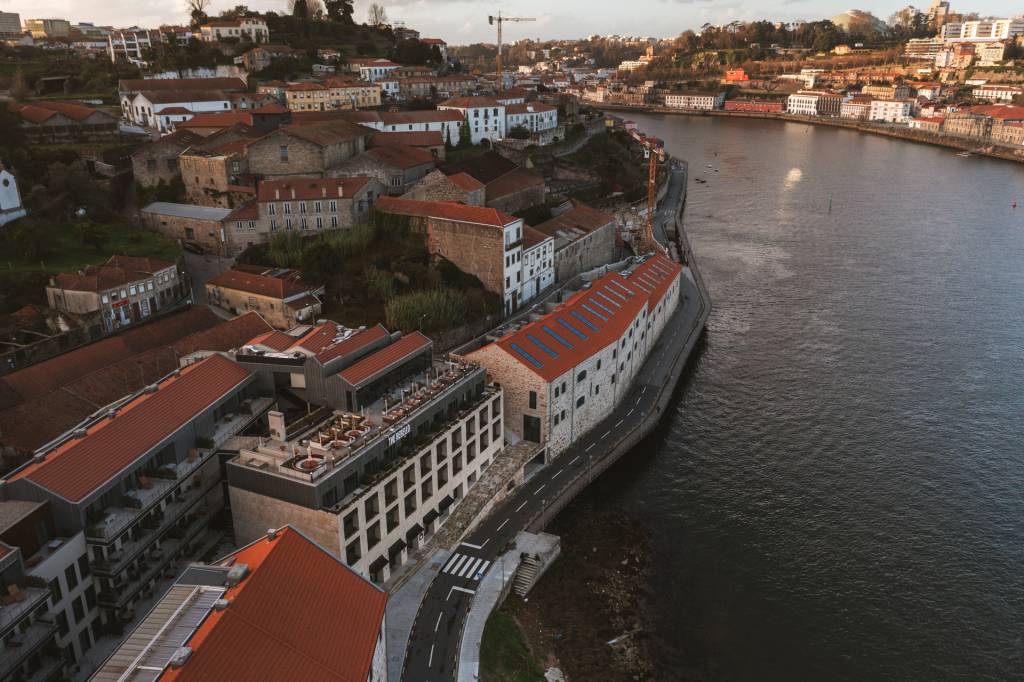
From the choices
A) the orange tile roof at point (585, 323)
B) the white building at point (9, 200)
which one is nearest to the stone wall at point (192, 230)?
the white building at point (9, 200)

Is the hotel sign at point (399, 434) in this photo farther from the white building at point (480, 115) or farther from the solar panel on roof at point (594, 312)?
the white building at point (480, 115)

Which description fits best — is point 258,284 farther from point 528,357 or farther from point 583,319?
point 583,319

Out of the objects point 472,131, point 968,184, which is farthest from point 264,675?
point 968,184

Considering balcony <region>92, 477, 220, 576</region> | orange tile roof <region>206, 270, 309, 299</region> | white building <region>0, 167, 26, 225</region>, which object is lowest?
balcony <region>92, 477, 220, 576</region>

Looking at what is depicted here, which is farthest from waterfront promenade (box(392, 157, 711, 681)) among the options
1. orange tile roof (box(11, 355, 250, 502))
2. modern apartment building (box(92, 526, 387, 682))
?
orange tile roof (box(11, 355, 250, 502))

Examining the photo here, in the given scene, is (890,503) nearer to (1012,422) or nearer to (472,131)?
(1012,422)

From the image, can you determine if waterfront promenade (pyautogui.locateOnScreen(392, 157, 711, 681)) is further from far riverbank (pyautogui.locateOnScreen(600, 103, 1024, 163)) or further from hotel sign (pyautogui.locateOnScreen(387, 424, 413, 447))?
far riverbank (pyautogui.locateOnScreen(600, 103, 1024, 163))

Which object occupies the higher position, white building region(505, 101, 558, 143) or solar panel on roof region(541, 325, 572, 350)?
white building region(505, 101, 558, 143)
